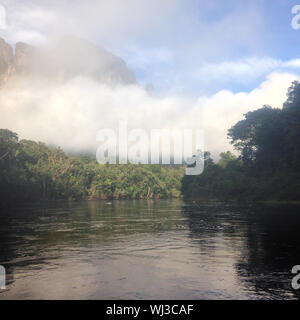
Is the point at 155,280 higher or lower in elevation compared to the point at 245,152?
lower

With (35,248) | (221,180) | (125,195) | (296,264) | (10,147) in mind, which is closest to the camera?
(296,264)

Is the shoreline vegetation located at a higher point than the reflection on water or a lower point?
higher

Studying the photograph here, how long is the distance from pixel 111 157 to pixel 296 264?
6470 inches

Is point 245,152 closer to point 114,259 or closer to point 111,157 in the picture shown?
point 114,259

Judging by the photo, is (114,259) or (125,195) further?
(125,195)

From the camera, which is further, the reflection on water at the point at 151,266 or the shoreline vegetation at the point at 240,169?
the shoreline vegetation at the point at 240,169

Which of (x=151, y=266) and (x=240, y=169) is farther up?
(x=240, y=169)

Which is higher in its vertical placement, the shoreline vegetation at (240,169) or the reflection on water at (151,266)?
the shoreline vegetation at (240,169)

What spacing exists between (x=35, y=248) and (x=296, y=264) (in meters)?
12.2

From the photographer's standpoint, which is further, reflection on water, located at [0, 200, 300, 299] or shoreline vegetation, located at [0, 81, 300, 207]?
shoreline vegetation, located at [0, 81, 300, 207]

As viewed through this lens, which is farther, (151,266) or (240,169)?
(240,169)

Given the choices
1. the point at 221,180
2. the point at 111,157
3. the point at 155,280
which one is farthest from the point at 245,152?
the point at 111,157
